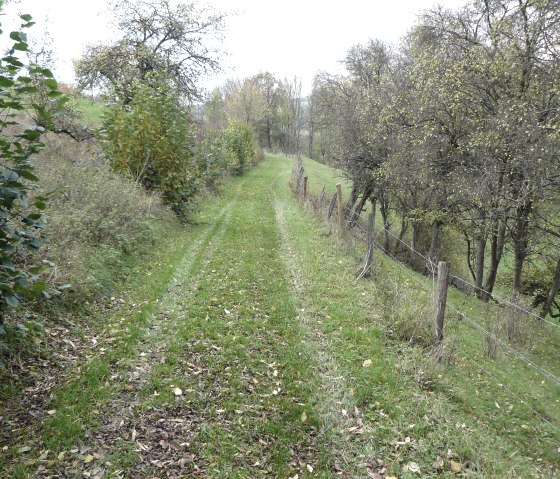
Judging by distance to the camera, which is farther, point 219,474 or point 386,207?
point 386,207

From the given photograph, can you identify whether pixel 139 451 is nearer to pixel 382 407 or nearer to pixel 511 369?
pixel 382 407

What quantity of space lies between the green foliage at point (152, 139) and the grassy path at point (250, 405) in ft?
24.6

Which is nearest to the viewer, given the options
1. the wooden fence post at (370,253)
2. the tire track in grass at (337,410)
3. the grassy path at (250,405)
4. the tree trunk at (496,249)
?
the grassy path at (250,405)

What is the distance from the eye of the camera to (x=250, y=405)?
5.38 meters

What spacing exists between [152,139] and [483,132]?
11.7 m

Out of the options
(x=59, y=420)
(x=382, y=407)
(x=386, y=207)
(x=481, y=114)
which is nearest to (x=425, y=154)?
(x=481, y=114)

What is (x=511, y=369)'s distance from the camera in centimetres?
951

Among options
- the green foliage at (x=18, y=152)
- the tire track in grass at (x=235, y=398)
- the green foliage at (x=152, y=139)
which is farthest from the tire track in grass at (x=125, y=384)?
the green foliage at (x=152, y=139)

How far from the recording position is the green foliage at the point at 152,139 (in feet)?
48.2

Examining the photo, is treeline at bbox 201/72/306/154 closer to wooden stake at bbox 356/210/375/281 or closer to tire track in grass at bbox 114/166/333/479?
wooden stake at bbox 356/210/375/281

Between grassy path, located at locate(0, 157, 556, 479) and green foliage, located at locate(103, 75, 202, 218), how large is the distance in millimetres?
7495

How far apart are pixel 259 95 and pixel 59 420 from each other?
62.4 m

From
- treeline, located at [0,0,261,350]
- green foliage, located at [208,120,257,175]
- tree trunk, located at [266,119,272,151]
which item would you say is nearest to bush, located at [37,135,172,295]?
treeline, located at [0,0,261,350]

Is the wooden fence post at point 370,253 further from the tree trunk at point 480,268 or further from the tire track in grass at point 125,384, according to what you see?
the tree trunk at point 480,268
